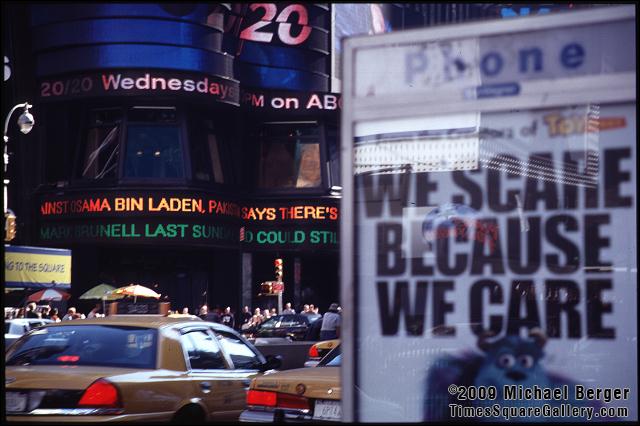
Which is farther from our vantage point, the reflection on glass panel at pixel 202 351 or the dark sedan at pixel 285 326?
the dark sedan at pixel 285 326

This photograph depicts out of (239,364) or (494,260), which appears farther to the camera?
(239,364)

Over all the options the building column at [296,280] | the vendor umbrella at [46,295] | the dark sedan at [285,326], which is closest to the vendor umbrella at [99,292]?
the vendor umbrella at [46,295]

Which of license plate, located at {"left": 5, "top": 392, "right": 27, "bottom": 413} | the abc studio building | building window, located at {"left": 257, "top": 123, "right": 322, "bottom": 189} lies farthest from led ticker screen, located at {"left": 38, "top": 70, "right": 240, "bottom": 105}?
license plate, located at {"left": 5, "top": 392, "right": 27, "bottom": 413}

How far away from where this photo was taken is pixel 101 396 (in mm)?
8266

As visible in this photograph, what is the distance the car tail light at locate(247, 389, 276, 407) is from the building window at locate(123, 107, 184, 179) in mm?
28800

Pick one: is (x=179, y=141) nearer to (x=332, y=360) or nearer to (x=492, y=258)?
(x=332, y=360)

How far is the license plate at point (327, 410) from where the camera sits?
27.6 ft

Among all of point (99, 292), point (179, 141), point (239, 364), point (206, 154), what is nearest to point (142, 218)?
point (179, 141)

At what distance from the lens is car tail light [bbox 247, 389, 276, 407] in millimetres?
8797

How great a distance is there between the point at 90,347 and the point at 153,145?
28676 millimetres

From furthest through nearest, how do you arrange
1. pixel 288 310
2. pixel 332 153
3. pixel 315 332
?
pixel 332 153
pixel 288 310
pixel 315 332

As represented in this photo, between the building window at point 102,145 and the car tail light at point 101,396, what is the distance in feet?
96.1

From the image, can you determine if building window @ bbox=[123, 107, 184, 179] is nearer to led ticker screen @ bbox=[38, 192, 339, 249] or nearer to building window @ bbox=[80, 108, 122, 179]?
building window @ bbox=[80, 108, 122, 179]

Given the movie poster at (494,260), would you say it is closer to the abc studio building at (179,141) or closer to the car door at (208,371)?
the car door at (208,371)
